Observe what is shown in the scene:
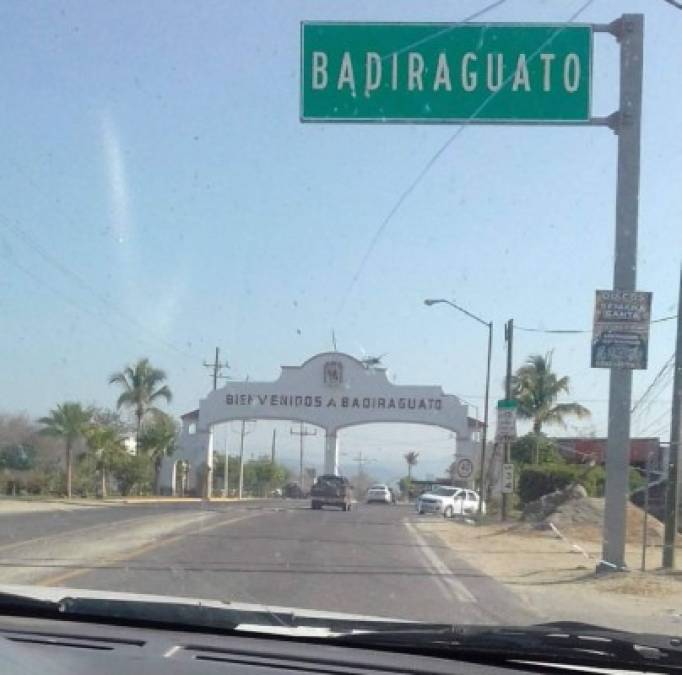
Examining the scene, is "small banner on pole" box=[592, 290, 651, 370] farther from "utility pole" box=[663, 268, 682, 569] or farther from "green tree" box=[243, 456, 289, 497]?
"green tree" box=[243, 456, 289, 497]

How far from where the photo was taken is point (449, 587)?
1395 centimetres

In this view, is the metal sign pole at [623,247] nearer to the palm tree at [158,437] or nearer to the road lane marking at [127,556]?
the road lane marking at [127,556]

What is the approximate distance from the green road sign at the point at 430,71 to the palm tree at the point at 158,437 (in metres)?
46.3

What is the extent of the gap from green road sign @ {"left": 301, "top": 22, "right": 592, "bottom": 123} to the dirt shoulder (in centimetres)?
568

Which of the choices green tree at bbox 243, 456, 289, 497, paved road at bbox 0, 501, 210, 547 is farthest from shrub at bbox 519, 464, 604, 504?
green tree at bbox 243, 456, 289, 497

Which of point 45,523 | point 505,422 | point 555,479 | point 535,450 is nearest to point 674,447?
point 505,422

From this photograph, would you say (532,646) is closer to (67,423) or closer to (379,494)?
(67,423)

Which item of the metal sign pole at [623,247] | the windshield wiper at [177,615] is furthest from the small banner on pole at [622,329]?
the windshield wiper at [177,615]

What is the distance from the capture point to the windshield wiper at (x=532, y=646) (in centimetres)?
459

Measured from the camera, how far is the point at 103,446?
51.9m

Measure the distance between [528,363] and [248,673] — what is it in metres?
47.2

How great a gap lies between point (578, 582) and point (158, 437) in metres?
43.9

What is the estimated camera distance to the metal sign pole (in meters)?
15.4

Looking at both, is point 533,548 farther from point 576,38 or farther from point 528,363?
point 528,363
